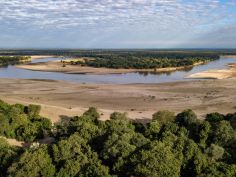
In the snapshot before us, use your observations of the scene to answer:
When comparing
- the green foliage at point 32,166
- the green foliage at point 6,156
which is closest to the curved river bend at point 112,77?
the green foliage at point 6,156

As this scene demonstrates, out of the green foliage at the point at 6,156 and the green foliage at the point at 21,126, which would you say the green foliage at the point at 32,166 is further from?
the green foliage at the point at 21,126

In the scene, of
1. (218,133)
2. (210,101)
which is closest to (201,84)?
(210,101)

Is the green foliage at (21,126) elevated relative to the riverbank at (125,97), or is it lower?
elevated

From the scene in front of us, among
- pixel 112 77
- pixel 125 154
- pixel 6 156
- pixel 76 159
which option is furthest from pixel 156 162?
pixel 112 77

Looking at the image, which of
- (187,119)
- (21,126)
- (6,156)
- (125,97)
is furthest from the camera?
(125,97)

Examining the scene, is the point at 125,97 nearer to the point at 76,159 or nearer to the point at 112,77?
the point at 76,159

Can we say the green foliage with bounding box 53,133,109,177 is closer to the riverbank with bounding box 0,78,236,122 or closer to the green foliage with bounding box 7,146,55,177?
the green foliage with bounding box 7,146,55,177

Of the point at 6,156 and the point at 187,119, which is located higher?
the point at 187,119

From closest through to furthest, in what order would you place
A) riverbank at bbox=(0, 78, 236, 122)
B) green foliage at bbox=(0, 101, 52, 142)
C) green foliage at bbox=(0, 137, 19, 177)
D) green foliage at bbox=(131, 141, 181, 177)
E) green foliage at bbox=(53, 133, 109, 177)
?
green foliage at bbox=(131, 141, 181, 177) < green foliage at bbox=(53, 133, 109, 177) < green foliage at bbox=(0, 137, 19, 177) < green foliage at bbox=(0, 101, 52, 142) < riverbank at bbox=(0, 78, 236, 122)

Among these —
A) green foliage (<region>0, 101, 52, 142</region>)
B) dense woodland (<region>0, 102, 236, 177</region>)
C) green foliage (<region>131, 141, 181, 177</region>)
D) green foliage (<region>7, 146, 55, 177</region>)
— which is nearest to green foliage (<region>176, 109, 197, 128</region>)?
dense woodland (<region>0, 102, 236, 177</region>)
